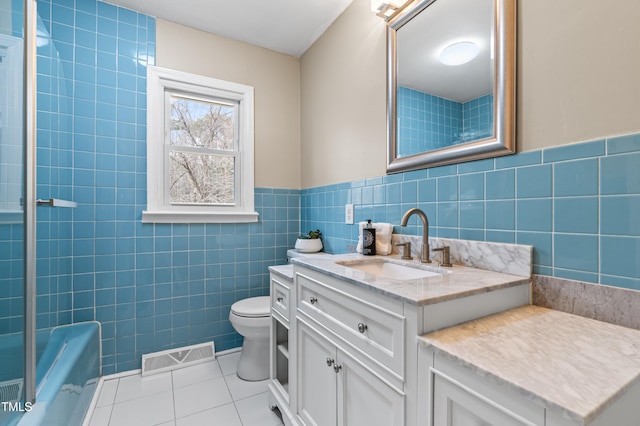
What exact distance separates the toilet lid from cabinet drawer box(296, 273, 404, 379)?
656mm

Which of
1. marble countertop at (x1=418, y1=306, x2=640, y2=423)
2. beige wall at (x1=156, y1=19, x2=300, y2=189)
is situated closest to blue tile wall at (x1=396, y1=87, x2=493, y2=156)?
marble countertop at (x1=418, y1=306, x2=640, y2=423)

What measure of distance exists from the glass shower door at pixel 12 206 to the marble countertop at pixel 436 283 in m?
1.18

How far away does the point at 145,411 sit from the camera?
1.58 meters

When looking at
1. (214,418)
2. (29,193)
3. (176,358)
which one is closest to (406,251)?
(214,418)

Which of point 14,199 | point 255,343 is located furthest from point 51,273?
point 255,343

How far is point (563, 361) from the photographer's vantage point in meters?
0.57

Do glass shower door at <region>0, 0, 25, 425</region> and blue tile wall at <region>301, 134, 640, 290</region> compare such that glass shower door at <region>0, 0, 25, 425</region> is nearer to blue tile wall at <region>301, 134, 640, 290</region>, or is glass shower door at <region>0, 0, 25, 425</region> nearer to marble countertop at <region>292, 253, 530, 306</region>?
marble countertop at <region>292, 253, 530, 306</region>

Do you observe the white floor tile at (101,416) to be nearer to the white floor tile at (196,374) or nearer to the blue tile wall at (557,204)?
the white floor tile at (196,374)

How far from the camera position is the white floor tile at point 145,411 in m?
1.50

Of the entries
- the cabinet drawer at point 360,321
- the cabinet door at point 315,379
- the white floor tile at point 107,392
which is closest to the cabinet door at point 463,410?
the cabinet drawer at point 360,321

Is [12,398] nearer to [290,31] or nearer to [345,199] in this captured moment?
[345,199]

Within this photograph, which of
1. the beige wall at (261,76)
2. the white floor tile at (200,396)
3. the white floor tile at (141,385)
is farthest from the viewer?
the beige wall at (261,76)

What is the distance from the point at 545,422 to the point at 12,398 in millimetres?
1646

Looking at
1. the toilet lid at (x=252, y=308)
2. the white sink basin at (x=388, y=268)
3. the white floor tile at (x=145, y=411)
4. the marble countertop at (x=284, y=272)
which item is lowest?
the white floor tile at (x=145, y=411)
